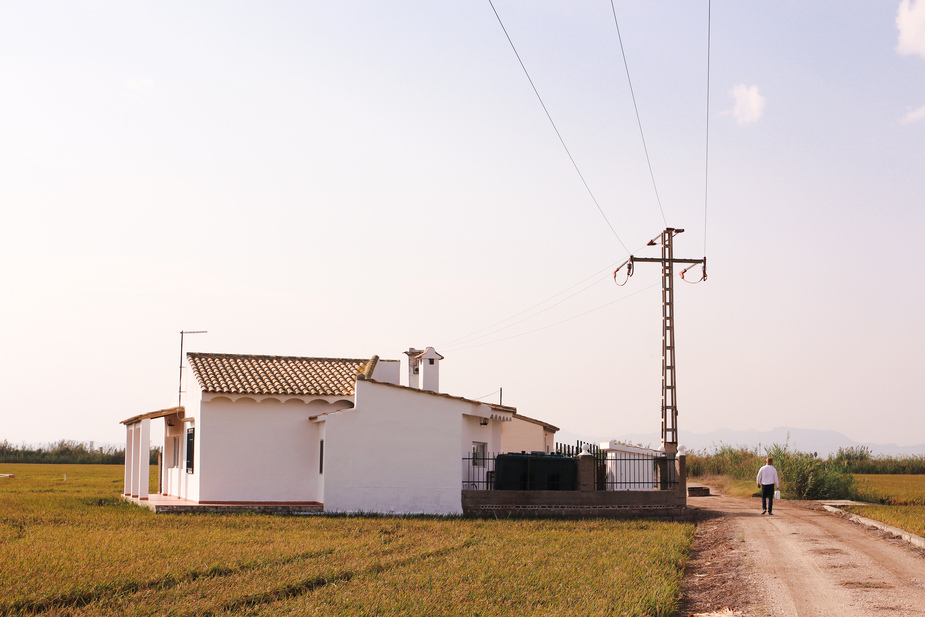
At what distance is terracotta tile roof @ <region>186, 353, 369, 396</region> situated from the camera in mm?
22484

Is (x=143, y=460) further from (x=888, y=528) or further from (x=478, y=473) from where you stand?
(x=888, y=528)

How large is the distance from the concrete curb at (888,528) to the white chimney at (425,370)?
39.0 ft

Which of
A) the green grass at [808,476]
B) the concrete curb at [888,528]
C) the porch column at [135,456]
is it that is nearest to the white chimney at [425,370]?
the porch column at [135,456]

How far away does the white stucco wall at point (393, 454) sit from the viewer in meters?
21.5

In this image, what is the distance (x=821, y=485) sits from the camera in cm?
2919

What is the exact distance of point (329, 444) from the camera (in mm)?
21531

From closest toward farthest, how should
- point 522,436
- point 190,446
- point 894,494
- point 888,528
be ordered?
1. point 888,528
2. point 190,446
3. point 894,494
4. point 522,436

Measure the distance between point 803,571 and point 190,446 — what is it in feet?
56.6

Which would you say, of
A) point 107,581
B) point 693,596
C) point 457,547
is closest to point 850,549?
point 693,596

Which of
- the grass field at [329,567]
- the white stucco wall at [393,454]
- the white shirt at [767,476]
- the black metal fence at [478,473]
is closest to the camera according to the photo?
the grass field at [329,567]

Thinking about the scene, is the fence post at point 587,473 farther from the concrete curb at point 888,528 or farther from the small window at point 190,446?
the small window at point 190,446

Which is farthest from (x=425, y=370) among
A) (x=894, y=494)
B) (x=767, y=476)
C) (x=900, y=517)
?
(x=894, y=494)

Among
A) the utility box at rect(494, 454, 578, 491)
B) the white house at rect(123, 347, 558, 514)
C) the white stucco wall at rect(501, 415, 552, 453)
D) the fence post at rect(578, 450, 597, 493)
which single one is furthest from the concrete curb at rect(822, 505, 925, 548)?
the white stucco wall at rect(501, 415, 552, 453)

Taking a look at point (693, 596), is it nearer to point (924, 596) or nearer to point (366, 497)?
point (924, 596)
